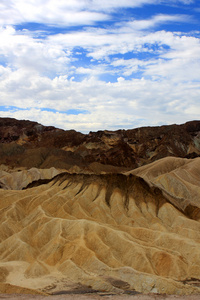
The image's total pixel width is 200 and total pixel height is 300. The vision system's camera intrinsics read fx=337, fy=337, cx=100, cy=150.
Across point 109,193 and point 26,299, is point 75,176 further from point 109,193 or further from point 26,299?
point 26,299

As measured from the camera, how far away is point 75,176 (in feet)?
235

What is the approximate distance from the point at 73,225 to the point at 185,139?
123127mm

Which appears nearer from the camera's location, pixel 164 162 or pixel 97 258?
pixel 97 258

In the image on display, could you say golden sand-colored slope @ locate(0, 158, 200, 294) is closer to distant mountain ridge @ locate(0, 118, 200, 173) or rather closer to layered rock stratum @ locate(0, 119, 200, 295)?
layered rock stratum @ locate(0, 119, 200, 295)

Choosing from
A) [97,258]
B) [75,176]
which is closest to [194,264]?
[97,258]

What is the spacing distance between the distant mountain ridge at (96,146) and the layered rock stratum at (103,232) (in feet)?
89.8

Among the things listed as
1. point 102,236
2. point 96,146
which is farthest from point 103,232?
point 96,146

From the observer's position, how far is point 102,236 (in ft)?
145

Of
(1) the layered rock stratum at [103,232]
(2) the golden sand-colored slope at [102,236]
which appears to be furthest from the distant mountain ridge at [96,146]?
(2) the golden sand-colored slope at [102,236]

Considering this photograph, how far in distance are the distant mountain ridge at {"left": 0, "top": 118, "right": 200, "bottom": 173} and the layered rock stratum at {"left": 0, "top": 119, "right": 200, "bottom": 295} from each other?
2736 centimetres

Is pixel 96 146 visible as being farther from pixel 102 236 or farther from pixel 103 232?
pixel 102 236

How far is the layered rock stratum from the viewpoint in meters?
35.4

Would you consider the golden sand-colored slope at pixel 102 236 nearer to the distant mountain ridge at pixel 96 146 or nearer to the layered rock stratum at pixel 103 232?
the layered rock stratum at pixel 103 232

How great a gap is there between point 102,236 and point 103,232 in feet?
2.82
